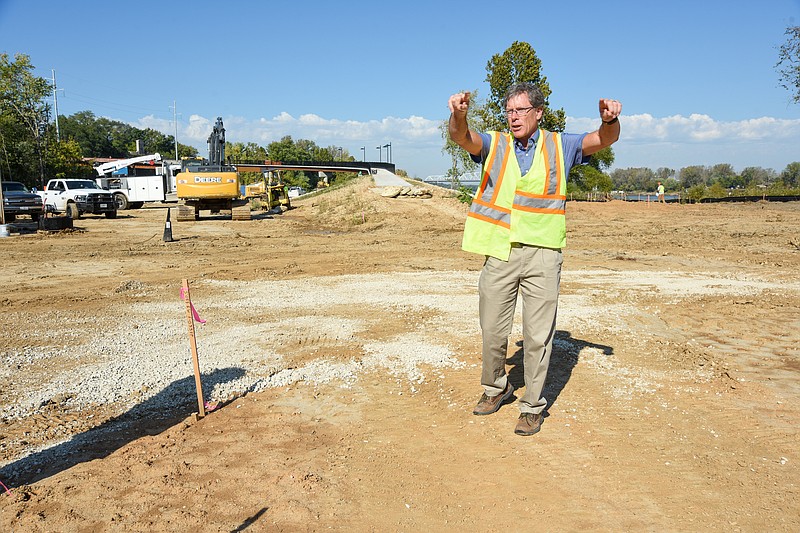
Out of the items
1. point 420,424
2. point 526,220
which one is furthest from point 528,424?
point 526,220

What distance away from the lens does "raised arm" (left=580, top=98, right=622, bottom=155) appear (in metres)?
3.86

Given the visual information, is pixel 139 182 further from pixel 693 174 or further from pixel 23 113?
pixel 693 174

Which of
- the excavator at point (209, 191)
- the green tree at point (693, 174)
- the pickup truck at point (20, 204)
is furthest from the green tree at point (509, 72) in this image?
the green tree at point (693, 174)

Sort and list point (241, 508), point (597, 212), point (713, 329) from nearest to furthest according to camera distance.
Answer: point (241, 508)
point (713, 329)
point (597, 212)

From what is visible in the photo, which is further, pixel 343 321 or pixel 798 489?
pixel 343 321

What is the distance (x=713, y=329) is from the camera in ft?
24.0

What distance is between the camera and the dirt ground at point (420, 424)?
3357 mm

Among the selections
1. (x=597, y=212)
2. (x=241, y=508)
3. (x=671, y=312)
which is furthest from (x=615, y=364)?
(x=597, y=212)

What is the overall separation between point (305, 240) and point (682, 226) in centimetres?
1456

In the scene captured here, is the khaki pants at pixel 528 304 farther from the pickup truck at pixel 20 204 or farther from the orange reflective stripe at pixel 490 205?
the pickup truck at pixel 20 204

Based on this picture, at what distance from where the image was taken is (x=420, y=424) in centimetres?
447

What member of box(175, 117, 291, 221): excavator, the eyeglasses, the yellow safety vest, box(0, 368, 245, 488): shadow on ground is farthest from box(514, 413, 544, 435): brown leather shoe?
box(175, 117, 291, 221): excavator

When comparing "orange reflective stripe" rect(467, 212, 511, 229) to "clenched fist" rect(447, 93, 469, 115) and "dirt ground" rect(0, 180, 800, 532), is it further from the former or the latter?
"dirt ground" rect(0, 180, 800, 532)

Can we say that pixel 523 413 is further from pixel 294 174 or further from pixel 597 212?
pixel 294 174
